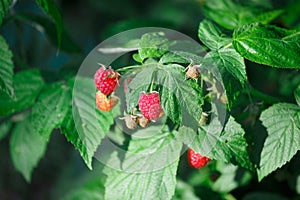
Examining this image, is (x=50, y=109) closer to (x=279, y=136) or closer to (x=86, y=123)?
(x=86, y=123)

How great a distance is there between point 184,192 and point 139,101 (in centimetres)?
63

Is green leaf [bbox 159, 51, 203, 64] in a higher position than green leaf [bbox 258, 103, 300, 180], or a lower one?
higher

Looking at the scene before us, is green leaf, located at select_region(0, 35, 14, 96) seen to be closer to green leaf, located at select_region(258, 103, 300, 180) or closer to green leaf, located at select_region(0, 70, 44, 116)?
green leaf, located at select_region(0, 70, 44, 116)

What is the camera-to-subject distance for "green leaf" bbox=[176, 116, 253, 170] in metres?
1.10

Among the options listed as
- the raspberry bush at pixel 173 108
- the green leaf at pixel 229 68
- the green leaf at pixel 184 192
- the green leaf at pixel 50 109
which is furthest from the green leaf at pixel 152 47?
the green leaf at pixel 184 192

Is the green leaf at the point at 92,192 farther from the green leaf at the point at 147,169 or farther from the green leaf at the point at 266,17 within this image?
the green leaf at the point at 266,17

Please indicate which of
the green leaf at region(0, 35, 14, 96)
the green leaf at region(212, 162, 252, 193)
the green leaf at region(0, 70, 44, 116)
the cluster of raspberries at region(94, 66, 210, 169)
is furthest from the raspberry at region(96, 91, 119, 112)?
the green leaf at region(212, 162, 252, 193)

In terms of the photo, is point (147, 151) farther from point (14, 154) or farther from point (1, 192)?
point (1, 192)

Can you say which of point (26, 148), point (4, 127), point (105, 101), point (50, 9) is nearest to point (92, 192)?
point (26, 148)

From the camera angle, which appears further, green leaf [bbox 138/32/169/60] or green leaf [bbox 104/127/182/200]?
green leaf [bbox 104/127/182/200]

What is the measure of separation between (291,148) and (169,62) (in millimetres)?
359

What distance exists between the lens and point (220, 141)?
44.0 inches

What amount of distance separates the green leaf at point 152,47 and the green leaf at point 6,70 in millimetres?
357

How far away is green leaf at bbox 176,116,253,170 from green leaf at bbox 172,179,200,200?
17.2 inches
